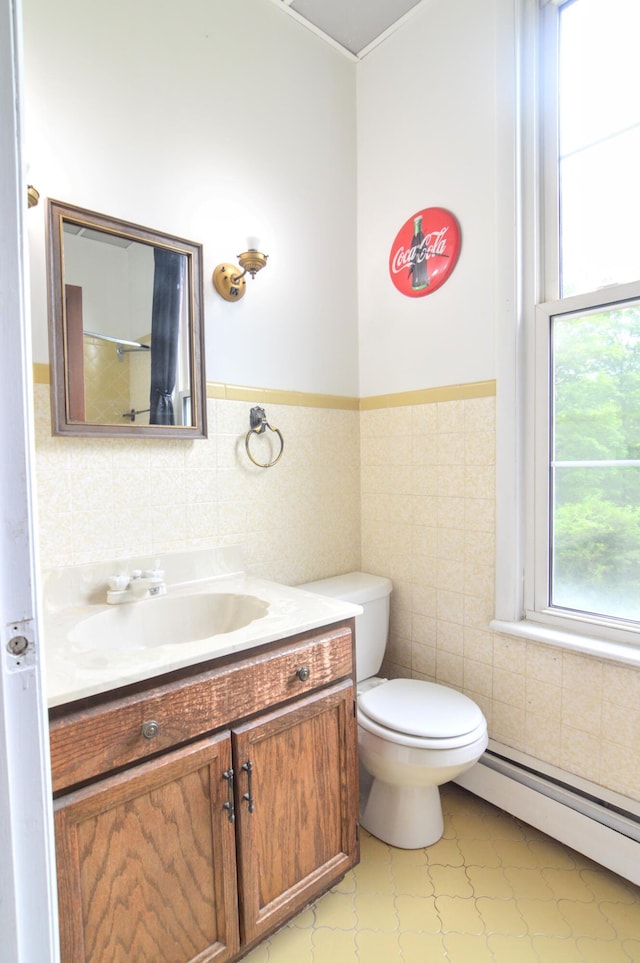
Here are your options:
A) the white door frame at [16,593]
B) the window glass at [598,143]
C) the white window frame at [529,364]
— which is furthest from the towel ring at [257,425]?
the white door frame at [16,593]

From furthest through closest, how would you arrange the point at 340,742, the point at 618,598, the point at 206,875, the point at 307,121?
1. the point at 307,121
2. the point at 618,598
3. the point at 340,742
4. the point at 206,875

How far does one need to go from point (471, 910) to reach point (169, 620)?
115 centimetres

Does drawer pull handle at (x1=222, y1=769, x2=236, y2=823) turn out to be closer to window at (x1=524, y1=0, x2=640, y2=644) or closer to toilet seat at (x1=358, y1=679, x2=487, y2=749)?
toilet seat at (x1=358, y1=679, x2=487, y2=749)

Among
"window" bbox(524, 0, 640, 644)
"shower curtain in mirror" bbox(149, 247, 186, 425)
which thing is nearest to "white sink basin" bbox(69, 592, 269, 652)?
"shower curtain in mirror" bbox(149, 247, 186, 425)

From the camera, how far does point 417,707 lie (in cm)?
159

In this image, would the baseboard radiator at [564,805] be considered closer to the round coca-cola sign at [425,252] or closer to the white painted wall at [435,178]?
the white painted wall at [435,178]

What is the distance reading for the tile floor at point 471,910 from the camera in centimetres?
126

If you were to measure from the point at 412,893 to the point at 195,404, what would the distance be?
1588mm

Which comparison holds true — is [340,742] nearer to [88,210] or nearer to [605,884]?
[605,884]

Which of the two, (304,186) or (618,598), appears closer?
(618,598)

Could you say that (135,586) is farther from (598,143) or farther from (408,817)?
(598,143)

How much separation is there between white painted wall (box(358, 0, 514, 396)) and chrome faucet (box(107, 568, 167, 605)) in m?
1.17

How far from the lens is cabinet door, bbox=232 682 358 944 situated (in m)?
1.17

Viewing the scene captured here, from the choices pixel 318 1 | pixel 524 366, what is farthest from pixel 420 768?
pixel 318 1
